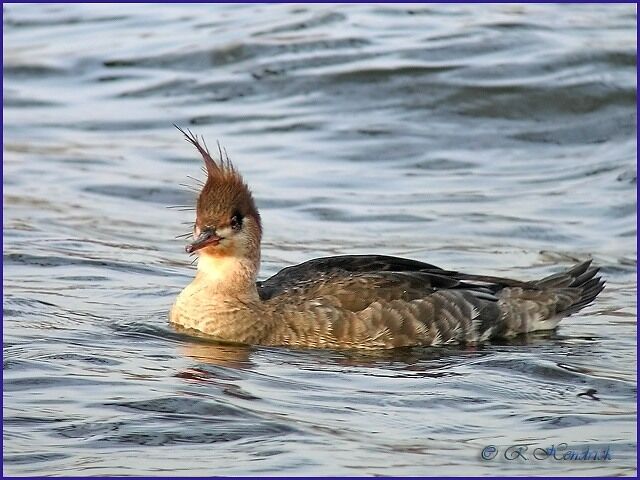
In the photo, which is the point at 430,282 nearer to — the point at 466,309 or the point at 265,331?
the point at 466,309

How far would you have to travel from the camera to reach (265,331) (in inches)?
388

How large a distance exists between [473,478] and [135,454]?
151 centimetres

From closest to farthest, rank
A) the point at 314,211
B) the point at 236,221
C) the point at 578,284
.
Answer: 1. the point at 236,221
2. the point at 578,284
3. the point at 314,211

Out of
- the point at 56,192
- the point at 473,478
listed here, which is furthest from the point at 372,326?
the point at 56,192

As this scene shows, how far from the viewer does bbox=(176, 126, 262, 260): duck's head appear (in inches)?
384

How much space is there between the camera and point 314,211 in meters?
13.8

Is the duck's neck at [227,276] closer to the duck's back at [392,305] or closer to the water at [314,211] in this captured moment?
the duck's back at [392,305]

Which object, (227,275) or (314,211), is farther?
(314,211)

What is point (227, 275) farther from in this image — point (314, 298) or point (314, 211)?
Result: point (314, 211)

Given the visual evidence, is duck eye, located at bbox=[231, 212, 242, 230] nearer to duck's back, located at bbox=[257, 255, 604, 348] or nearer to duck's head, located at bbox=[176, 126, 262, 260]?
duck's head, located at bbox=[176, 126, 262, 260]

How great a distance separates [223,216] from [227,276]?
418mm

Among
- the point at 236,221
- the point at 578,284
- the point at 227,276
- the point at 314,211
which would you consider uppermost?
the point at 236,221

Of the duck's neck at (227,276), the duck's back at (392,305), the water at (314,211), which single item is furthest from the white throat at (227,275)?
the water at (314,211)

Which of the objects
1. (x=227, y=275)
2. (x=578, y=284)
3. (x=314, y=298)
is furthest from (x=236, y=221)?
(x=578, y=284)
